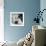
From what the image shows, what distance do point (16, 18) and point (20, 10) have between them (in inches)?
13.8

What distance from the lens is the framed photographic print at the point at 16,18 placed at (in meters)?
5.09

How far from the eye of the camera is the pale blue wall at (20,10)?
5.06 meters

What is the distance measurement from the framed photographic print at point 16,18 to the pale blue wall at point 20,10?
0.12 metres

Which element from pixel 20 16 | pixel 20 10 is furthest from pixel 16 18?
pixel 20 10

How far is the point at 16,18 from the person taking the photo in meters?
5.15

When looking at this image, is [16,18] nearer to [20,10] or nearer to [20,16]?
[20,16]

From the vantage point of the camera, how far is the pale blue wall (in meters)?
5.06

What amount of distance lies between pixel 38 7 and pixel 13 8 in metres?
0.95

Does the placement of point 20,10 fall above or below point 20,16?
above

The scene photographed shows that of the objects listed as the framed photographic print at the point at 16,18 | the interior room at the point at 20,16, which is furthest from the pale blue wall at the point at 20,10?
the framed photographic print at the point at 16,18

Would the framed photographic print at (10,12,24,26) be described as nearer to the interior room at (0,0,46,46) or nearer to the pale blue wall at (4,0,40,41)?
the interior room at (0,0,46,46)

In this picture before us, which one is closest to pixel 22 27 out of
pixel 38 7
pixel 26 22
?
pixel 26 22

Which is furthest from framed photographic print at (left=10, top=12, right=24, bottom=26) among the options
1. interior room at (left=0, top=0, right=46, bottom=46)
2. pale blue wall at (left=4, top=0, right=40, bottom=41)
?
pale blue wall at (left=4, top=0, right=40, bottom=41)

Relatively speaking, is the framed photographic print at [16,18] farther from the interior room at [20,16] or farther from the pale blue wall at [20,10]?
the pale blue wall at [20,10]
